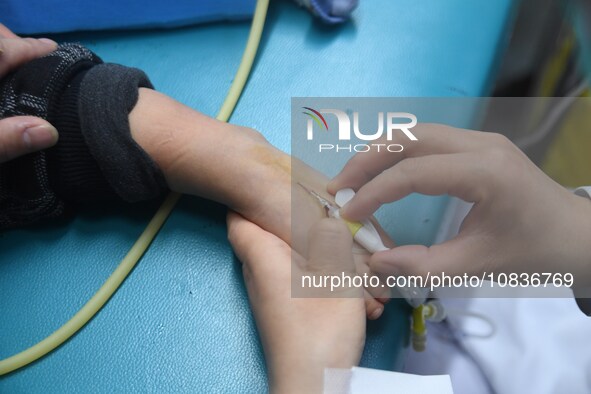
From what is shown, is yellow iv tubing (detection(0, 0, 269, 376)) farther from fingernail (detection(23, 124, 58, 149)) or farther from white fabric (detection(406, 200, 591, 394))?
white fabric (detection(406, 200, 591, 394))

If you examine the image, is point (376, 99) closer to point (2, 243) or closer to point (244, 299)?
point (244, 299)

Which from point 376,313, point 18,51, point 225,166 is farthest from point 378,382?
point 18,51

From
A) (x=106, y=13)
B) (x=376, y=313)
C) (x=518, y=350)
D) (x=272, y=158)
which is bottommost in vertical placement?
(x=518, y=350)

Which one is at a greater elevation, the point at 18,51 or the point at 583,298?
the point at 18,51

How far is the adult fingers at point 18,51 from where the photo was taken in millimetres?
665

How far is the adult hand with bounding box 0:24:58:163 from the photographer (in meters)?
0.59

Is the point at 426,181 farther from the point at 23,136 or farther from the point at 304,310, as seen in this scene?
the point at 23,136

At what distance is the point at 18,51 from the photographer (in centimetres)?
68

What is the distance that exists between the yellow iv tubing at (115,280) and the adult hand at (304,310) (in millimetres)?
141

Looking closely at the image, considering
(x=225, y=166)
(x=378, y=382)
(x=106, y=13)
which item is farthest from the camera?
(x=106, y=13)

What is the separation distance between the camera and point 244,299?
64 centimetres

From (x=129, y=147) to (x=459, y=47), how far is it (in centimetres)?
56

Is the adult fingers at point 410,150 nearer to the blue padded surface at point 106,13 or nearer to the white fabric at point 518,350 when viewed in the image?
the white fabric at point 518,350

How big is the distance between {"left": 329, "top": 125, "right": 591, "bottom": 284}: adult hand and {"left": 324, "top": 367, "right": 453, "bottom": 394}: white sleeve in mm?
119
